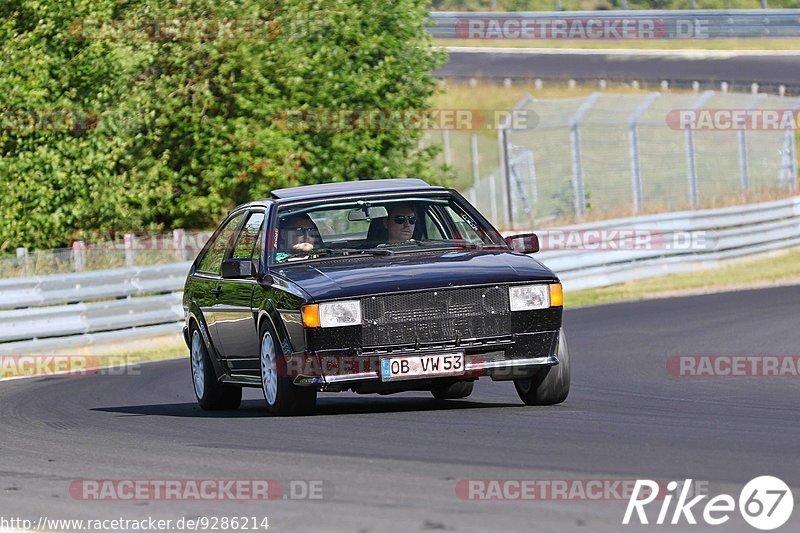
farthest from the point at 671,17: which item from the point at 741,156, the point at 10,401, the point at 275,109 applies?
the point at 10,401

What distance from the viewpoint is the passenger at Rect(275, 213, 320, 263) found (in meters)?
10.7

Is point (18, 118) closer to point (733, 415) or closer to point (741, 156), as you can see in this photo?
point (741, 156)

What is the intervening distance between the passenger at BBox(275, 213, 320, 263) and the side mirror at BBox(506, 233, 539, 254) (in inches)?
54.4

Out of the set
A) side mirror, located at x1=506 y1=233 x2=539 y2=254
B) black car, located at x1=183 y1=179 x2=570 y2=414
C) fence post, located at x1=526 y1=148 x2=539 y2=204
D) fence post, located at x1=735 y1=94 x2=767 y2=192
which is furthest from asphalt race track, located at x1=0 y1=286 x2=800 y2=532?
fence post, located at x1=735 y1=94 x2=767 y2=192

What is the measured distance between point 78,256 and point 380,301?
12012 mm

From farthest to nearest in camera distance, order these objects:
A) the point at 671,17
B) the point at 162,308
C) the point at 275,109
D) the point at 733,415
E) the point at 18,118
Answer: the point at 671,17
the point at 275,109
the point at 18,118
the point at 162,308
the point at 733,415

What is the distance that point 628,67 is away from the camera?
54031 millimetres

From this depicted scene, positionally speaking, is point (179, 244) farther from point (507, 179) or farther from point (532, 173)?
point (532, 173)

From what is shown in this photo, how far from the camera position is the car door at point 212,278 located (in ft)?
38.2

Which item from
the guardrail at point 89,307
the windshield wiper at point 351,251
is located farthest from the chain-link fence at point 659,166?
the windshield wiper at point 351,251

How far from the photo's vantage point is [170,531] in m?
6.31

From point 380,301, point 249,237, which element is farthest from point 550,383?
point 249,237

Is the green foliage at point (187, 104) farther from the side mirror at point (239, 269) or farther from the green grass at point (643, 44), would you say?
the green grass at point (643, 44)

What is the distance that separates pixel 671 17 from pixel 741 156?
86.7 ft
